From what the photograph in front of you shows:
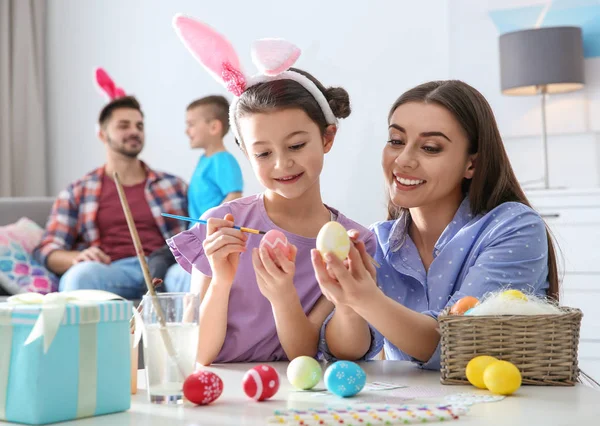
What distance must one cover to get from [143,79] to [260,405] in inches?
167

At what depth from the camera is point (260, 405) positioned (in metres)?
→ 0.98

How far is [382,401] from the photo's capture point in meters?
1.00

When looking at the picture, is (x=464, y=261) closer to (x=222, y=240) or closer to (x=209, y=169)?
(x=222, y=240)

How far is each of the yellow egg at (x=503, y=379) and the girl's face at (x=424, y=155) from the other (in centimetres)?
57

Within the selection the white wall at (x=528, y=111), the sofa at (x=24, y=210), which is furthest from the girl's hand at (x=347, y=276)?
the white wall at (x=528, y=111)

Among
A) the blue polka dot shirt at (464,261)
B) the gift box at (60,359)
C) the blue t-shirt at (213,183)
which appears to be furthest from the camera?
the blue t-shirt at (213,183)

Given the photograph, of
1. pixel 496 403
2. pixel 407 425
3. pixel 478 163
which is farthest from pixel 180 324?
pixel 478 163

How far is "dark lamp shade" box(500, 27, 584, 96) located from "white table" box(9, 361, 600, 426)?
104 inches

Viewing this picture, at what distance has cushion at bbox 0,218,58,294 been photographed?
3410 millimetres

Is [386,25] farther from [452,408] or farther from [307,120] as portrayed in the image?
[452,408]

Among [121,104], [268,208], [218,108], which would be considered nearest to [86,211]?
[121,104]

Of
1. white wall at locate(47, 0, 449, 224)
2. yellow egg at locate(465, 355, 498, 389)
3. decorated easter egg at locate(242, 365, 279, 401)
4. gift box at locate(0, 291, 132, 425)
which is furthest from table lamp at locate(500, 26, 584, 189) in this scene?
gift box at locate(0, 291, 132, 425)

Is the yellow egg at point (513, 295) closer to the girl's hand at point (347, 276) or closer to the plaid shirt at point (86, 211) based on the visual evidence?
the girl's hand at point (347, 276)

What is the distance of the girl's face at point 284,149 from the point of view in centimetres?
147
